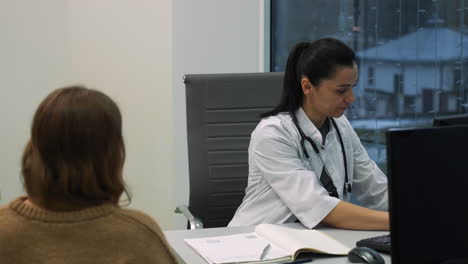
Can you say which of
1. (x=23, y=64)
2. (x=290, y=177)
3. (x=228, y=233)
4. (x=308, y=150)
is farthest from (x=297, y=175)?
(x=23, y=64)

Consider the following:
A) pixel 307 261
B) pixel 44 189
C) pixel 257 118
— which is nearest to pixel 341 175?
pixel 257 118

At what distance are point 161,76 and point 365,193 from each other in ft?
4.87

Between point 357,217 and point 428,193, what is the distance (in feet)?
2.27

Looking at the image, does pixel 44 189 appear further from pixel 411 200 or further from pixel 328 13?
pixel 328 13

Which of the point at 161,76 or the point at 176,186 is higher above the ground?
the point at 161,76

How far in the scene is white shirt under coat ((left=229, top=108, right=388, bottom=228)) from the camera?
1.87 metres

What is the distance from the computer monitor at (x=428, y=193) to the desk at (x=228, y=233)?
1.30ft

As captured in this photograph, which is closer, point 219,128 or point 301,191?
point 301,191

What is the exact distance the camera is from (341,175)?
2080 mm

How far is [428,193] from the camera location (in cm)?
111

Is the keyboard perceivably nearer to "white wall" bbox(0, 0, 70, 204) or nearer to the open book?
the open book

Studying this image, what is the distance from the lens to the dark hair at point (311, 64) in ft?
6.43

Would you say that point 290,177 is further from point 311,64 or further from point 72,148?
point 72,148

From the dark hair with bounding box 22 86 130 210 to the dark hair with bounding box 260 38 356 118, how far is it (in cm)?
103
